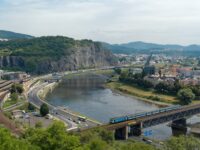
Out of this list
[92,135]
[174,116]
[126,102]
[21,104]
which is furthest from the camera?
[126,102]

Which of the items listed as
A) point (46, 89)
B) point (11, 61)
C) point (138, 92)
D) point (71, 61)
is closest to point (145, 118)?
point (138, 92)

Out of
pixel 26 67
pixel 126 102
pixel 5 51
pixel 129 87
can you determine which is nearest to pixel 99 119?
pixel 126 102

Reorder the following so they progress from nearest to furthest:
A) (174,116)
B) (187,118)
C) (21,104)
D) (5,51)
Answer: (174,116)
(187,118)
(21,104)
(5,51)

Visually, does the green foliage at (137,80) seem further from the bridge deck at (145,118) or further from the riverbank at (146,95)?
the bridge deck at (145,118)

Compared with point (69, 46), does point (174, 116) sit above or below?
below

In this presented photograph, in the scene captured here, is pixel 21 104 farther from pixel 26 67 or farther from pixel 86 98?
pixel 26 67

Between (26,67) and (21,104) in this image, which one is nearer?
(21,104)

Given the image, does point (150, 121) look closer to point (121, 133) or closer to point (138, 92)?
point (121, 133)

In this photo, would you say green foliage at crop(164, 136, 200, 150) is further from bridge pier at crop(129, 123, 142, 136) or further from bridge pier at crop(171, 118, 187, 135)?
bridge pier at crop(171, 118, 187, 135)
